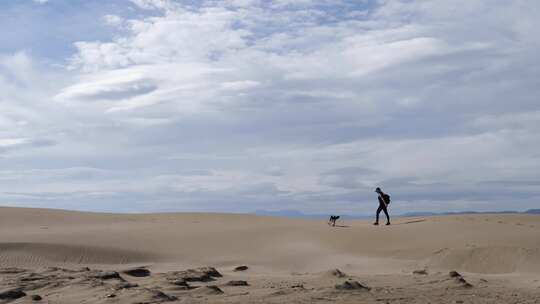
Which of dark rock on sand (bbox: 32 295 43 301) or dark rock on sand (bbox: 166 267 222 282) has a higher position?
dark rock on sand (bbox: 166 267 222 282)

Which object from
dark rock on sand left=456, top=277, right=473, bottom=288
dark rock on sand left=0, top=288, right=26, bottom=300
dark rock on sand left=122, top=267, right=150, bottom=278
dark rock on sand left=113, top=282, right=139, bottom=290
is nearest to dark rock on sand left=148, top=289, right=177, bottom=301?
dark rock on sand left=113, top=282, right=139, bottom=290

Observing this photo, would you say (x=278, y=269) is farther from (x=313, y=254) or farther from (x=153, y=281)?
(x=153, y=281)

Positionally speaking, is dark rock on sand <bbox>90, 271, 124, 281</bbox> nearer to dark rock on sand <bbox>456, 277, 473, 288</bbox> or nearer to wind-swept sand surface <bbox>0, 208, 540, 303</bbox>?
wind-swept sand surface <bbox>0, 208, 540, 303</bbox>

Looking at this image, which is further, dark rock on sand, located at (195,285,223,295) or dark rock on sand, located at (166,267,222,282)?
dark rock on sand, located at (166,267,222,282)

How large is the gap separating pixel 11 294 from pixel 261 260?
6414 mm

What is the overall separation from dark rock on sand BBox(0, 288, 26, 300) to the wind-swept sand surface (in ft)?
0.05

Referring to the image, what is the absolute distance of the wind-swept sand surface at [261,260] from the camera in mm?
9336

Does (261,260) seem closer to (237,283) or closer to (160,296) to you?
(237,283)

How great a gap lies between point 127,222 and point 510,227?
11685mm

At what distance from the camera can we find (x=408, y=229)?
17188mm

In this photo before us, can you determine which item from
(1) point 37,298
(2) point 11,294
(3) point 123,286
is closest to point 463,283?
(3) point 123,286

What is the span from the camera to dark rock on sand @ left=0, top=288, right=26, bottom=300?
30.4 feet

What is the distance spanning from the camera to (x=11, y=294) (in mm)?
9375

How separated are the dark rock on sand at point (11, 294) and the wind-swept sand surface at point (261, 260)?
1cm
